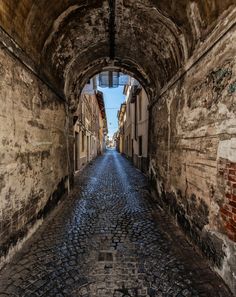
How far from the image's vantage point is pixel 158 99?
6633 millimetres

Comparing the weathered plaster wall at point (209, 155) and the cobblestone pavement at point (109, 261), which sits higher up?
the weathered plaster wall at point (209, 155)

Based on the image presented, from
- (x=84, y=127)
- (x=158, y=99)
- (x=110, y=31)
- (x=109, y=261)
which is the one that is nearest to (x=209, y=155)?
(x=109, y=261)

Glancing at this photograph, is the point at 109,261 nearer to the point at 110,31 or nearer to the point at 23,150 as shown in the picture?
the point at 23,150

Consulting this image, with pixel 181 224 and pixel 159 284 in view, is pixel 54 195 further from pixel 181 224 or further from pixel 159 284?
pixel 159 284

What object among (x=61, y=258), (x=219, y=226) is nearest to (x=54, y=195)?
(x=61, y=258)

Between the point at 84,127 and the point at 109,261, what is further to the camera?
the point at 84,127

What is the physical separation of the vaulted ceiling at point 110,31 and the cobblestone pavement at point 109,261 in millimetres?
3189

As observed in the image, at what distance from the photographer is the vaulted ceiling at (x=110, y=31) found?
3311mm

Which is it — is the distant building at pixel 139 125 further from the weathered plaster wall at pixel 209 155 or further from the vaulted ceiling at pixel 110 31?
the weathered plaster wall at pixel 209 155

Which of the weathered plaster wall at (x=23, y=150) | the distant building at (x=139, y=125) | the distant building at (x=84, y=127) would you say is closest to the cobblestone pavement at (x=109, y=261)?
the weathered plaster wall at (x=23, y=150)

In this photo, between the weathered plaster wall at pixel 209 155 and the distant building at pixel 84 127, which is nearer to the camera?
the weathered plaster wall at pixel 209 155

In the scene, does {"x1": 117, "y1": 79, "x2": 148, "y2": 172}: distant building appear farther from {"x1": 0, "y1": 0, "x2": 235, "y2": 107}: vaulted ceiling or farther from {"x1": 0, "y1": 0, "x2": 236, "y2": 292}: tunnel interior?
{"x1": 0, "y1": 0, "x2": 236, "y2": 292}: tunnel interior

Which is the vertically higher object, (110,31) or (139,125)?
(110,31)

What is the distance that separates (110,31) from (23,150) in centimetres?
388
